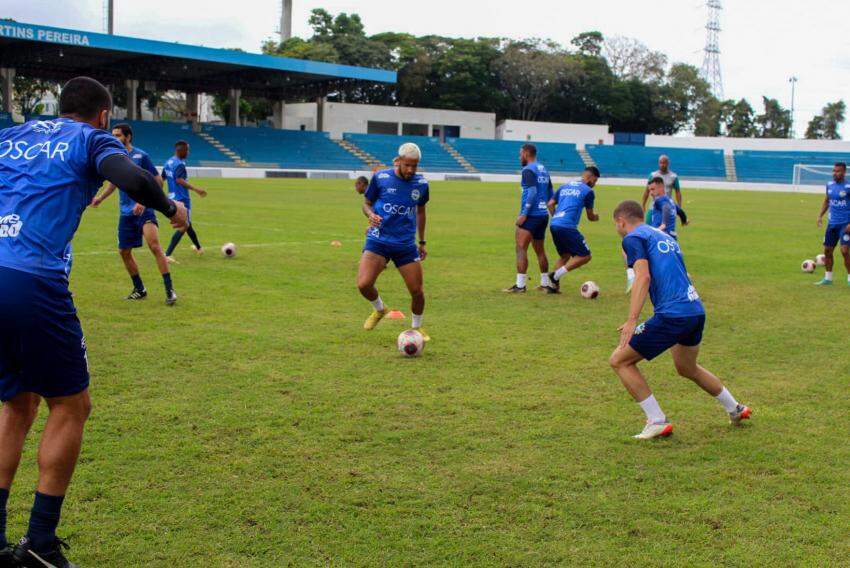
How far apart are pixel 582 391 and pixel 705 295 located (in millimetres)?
6491

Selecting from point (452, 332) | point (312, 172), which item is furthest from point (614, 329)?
point (312, 172)

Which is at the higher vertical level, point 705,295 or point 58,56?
point 58,56

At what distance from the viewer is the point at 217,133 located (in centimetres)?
6119

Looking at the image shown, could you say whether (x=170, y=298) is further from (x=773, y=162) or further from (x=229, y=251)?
(x=773, y=162)

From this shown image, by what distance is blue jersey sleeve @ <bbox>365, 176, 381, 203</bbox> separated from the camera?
9.31 meters

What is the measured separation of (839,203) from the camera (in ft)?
47.3

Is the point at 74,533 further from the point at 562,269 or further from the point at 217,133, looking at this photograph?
the point at 217,133

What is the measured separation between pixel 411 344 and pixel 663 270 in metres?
3.19

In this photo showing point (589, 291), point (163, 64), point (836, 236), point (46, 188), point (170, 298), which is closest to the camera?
point (46, 188)

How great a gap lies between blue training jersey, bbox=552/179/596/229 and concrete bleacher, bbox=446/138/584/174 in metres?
55.7

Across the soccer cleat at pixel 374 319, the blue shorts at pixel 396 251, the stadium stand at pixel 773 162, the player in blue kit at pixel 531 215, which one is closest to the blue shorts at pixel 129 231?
the soccer cleat at pixel 374 319

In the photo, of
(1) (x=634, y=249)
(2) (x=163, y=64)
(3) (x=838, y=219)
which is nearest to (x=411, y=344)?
(1) (x=634, y=249)

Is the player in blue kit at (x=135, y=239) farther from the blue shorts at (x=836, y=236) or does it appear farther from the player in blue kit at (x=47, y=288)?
the blue shorts at (x=836, y=236)

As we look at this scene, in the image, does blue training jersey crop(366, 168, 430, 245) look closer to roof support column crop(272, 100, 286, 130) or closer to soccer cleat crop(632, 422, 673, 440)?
soccer cleat crop(632, 422, 673, 440)
